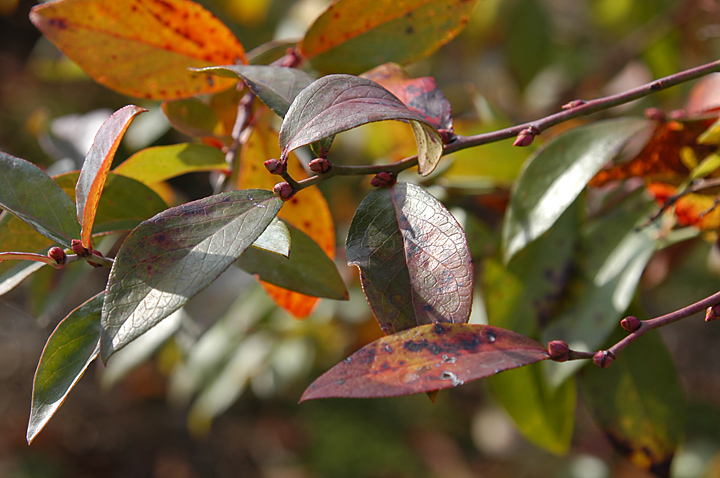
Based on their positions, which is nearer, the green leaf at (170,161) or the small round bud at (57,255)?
the small round bud at (57,255)

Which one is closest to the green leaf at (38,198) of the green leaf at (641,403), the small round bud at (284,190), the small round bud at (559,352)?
the small round bud at (284,190)

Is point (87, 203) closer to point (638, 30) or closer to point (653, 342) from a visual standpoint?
point (653, 342)

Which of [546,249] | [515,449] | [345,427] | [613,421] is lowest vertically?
[345,427]

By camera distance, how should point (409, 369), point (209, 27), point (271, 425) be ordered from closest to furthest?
point (409, 369)
point (209, 27)
point (271, 425)

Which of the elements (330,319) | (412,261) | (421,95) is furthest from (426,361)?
(330,319)

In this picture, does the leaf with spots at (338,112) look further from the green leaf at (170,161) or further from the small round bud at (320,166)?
the green leaf at (170,161)

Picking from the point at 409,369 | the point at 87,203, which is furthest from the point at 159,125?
the point at 409,369

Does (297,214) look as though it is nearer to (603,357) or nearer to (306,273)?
(306,273)
